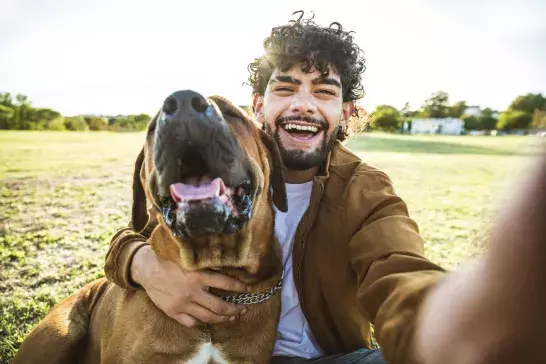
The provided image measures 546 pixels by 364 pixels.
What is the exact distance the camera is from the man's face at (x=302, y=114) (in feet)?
10.3

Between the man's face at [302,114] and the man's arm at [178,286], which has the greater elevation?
the man's face at [302,114]

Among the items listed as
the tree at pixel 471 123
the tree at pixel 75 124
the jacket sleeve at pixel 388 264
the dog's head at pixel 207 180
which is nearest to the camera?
the jacket sleeve at pixel 388 264

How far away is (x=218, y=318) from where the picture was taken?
7.93 feet

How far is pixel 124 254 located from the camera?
282 centimetres

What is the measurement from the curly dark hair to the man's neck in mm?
778

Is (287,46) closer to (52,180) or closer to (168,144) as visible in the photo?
(168,144)

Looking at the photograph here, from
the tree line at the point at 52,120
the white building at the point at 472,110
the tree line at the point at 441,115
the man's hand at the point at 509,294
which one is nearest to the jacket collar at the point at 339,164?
the man's hand at the point at 509,294

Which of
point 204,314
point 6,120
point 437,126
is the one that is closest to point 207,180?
point 204,314

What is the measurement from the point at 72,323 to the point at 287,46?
8.59 feet

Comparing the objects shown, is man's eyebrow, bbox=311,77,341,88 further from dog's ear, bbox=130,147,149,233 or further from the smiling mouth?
dog's ear, bbox=130,147,149,233

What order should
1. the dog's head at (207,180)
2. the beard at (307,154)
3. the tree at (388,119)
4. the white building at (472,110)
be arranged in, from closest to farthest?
the dog's head at (207,180) < the beard at (307,154) < the tree at (388,119) < the white building at (472,110)

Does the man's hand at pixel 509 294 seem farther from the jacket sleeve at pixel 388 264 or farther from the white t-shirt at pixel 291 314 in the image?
the white t-shirt at pixel 291 314

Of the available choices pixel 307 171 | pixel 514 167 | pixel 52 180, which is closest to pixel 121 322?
pixel 307 171

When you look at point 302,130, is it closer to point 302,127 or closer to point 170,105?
point 302,127
